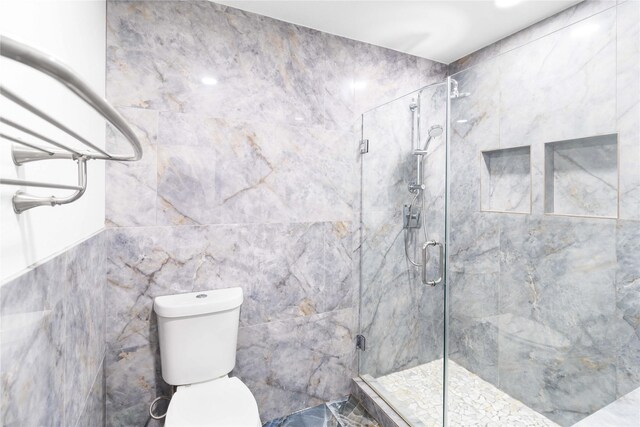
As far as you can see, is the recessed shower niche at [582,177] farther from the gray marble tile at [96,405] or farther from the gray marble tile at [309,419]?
the gray marble tile at [96,405]

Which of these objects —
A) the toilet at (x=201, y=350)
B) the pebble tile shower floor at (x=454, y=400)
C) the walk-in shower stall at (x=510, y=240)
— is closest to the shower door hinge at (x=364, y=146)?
the walk-in shower stall at (x=510, y=240)

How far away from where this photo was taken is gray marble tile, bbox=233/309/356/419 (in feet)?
5.83

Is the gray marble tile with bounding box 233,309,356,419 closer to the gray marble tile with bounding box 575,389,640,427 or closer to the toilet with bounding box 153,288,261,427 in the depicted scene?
the toilet with bounding box 153,288,261,427

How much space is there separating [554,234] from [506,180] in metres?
0.41

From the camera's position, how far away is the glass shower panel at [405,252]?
1.70 m

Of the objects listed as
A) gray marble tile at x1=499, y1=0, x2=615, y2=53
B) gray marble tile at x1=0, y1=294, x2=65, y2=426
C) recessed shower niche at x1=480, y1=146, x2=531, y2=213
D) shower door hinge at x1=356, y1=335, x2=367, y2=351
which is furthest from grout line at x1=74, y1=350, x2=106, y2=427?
gray marble tile at x1=499, y1=0, x2=615, y2=53

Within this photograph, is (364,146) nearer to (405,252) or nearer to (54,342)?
(405,252)

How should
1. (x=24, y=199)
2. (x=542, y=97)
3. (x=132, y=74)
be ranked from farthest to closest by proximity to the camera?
1. (x=542, y=97)
2. (x=132, y=74)
3. (x=24, y=199)

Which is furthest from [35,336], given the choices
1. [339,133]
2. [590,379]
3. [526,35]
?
[526,35]

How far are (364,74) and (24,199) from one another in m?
1.93

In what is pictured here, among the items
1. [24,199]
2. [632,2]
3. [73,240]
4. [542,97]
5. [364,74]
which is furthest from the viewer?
[364,74]

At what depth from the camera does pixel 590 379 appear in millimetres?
1572

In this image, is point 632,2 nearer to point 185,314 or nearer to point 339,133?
point 339,133

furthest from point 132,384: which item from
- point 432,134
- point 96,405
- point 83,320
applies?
point 432,134
